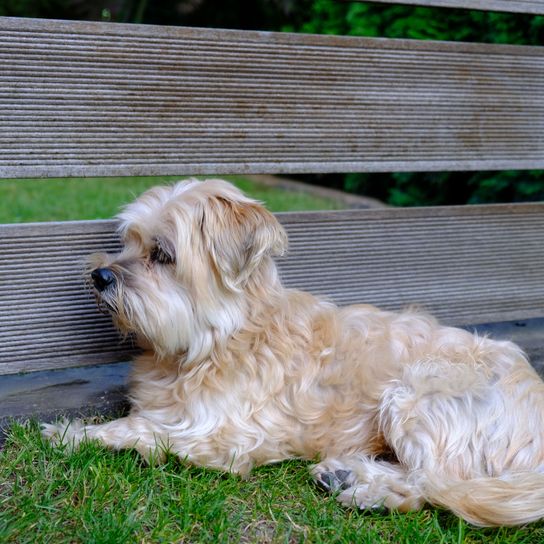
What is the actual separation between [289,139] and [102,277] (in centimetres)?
115

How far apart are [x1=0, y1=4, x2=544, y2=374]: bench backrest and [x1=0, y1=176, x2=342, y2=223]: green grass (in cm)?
219

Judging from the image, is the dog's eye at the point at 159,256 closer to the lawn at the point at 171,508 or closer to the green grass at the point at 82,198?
the lawn at the point at 171,508

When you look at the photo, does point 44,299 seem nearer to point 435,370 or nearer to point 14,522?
point 14,522

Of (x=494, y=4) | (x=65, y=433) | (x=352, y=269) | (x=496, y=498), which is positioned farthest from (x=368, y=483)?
(x=494, y=4)

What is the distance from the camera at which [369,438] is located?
2936mm

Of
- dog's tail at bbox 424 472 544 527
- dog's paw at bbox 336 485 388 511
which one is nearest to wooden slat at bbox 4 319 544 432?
dog's paw at bbox 336 485 388 511

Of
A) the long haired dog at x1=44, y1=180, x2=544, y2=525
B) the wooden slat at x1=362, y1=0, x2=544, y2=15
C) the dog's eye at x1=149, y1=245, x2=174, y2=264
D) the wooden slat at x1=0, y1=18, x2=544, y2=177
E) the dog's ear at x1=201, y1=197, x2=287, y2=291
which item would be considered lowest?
the long haired dog at x1=44, y1=180, x2=544, y2=525

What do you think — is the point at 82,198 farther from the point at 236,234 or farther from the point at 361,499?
the point at 361,499

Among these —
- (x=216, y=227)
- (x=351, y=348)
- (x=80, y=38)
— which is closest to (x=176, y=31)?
(x=80, y=38)

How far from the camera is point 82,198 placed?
7.04m

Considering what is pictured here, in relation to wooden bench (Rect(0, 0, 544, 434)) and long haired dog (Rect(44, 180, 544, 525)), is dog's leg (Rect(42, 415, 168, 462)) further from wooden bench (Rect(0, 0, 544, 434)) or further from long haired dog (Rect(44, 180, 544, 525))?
wooden bench (Rect(0, 0, 544, 434))

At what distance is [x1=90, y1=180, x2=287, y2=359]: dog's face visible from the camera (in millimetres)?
2746

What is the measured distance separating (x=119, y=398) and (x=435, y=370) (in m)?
1.34

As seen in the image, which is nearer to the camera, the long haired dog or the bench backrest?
the long haired dog
